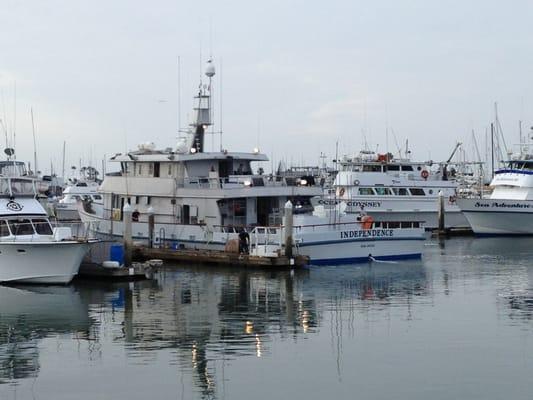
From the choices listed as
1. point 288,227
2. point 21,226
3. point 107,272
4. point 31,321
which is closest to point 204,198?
point 288,227

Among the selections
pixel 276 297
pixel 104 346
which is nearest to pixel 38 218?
pixel 276 297

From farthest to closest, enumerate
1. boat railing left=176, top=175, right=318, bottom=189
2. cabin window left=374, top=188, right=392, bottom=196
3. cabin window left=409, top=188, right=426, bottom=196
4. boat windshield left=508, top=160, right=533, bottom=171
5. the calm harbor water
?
cabin window left=409, top=188, right=426, bottom=196
boat windshield left=508, top=160, right=533, bottom=171
cabin window left=374, top=188, right=392, bottom=196
boat railing left=176, top=175, right=318, bottom=189
the calm harbor water

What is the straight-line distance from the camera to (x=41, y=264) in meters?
30.1

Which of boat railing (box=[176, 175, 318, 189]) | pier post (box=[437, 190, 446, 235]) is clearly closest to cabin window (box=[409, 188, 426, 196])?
pier post (box=[437, 190, 446, 235])

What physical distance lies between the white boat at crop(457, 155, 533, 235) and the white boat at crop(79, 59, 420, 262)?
58.6 feet

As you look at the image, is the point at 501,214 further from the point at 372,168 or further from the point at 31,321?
the point at 31,321

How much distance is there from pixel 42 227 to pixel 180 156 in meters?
9.31

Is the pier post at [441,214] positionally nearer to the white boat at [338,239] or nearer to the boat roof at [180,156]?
the white boat at [338,239]

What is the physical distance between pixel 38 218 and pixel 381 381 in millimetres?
16055

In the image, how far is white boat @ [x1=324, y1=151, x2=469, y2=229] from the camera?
5519cm

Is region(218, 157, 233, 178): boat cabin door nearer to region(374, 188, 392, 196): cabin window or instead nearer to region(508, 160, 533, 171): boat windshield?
region(374, 188, 392, 196): cabin window

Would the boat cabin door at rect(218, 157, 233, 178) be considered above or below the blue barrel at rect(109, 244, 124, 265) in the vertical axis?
above

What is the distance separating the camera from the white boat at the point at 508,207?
54719mm

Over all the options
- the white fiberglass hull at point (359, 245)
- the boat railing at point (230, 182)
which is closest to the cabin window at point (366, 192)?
the boat railing at point (230, 182)
